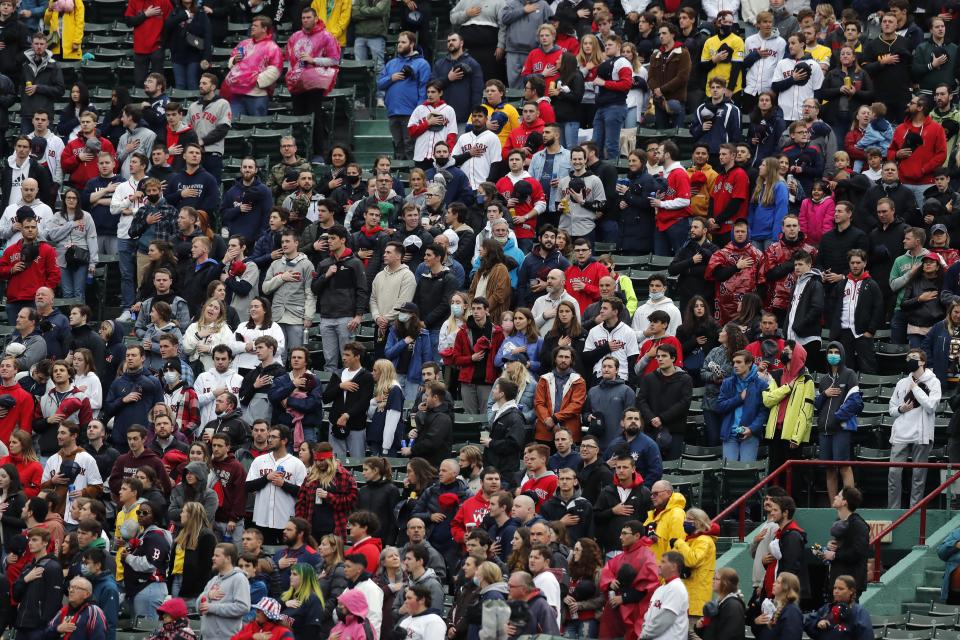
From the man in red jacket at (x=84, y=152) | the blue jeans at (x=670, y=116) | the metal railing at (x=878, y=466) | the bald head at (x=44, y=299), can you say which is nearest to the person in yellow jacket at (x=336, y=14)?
the man in red jacket at (x=84, y=152)

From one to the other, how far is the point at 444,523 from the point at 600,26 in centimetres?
879

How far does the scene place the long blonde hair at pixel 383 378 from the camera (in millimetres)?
18500

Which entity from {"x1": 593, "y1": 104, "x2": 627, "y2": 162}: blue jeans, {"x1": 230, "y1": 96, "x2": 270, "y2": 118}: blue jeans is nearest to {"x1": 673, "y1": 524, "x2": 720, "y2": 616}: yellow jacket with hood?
{"x1": 593, "y1": 104, "x2": 627, "y2": 162}: blue jeans

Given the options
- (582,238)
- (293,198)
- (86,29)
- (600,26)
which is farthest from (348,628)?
(86,29)

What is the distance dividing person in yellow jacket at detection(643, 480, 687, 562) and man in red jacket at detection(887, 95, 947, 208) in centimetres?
650

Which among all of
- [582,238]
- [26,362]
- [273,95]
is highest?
[273,95]

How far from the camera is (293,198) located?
21.5 m

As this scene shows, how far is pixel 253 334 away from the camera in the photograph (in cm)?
1931

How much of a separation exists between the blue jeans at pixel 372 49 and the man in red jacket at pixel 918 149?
6.63 metres

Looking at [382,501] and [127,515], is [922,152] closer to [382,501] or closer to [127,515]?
[382,501]

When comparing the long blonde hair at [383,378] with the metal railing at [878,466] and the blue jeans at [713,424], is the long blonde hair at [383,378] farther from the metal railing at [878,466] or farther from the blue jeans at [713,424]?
the metal railing at [878,466]

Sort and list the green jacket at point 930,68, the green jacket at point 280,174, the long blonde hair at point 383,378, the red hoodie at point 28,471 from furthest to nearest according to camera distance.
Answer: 1. the green jacket at point 930,68
2. the green jacket at point 280,174
3. the long blonde hair at point 383,378
4. the red hoodie at point 28,471

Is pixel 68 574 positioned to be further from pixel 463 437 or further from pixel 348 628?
pixel 463 437

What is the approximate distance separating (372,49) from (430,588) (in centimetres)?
1125
